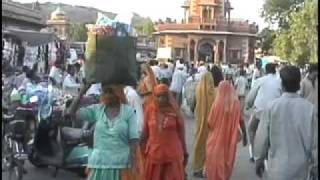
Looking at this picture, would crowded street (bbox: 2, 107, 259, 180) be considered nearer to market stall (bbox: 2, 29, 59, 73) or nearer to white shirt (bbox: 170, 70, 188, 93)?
market stall (bbox: 2, 29, 59, 73)

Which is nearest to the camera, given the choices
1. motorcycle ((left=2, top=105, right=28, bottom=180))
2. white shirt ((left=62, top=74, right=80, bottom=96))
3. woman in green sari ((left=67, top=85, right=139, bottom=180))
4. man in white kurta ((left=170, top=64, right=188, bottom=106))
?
woman in green sari ((left=67, top=85, right=139, bottom=180))

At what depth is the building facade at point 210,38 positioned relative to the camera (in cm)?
8644

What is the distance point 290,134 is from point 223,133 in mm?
3266

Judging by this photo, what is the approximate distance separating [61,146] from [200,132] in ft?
5.97

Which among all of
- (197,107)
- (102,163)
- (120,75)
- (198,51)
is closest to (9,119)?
(197,107)

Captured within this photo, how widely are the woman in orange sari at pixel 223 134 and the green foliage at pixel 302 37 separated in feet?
80.0

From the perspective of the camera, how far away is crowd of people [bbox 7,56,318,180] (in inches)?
223

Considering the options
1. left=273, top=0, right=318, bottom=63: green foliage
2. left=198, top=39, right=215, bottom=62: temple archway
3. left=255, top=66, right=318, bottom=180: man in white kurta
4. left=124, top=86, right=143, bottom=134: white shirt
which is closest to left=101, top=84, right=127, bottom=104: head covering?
left=255, top=66, right=318, bottom=180: man in white kurta

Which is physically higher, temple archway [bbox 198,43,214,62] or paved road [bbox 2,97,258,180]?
paved road [bbox 2,97,258,180]

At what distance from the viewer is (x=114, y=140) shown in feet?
19.9

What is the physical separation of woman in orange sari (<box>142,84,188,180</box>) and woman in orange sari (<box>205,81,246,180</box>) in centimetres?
119

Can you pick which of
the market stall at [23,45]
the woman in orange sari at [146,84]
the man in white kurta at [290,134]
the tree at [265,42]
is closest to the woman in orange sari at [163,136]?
the woman in orange sari at [146,84]

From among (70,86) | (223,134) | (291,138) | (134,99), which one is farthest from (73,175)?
(70,86)

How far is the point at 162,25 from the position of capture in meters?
88.2
